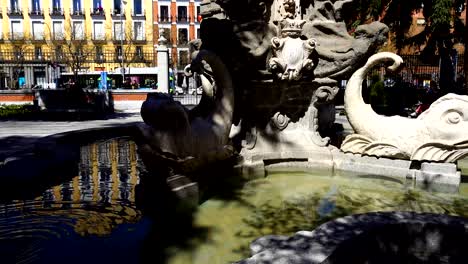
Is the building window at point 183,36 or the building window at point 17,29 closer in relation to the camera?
the building window at point 17,29

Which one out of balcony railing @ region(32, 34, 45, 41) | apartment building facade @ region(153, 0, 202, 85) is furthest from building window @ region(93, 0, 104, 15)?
balcony railing @ region(32, 34, 45, 41)

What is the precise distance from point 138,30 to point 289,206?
50725 millimetres

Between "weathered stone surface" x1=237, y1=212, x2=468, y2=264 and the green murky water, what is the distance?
75 centimetres

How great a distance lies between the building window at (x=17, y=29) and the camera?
5078cm

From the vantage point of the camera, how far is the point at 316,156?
560 cm

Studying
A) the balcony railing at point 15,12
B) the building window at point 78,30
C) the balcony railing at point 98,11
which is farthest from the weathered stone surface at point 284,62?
the balcony railing at point 15,12

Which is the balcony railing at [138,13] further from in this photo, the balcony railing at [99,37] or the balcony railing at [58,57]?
the balcony railing at [58,57]

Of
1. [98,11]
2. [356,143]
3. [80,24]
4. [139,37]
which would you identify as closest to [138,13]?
[139,37]

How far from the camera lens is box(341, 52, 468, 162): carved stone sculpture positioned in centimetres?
477

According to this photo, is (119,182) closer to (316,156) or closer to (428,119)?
(316,156)

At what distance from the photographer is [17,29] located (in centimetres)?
5119

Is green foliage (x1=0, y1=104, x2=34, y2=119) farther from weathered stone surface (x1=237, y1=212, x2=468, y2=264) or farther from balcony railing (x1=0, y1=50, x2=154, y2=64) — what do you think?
weathered stone surface (x1=237, y1=212, x2=468, y2=264)

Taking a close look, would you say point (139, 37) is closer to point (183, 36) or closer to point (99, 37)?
point (99, 37)

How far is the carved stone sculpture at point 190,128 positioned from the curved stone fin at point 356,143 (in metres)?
1.65
